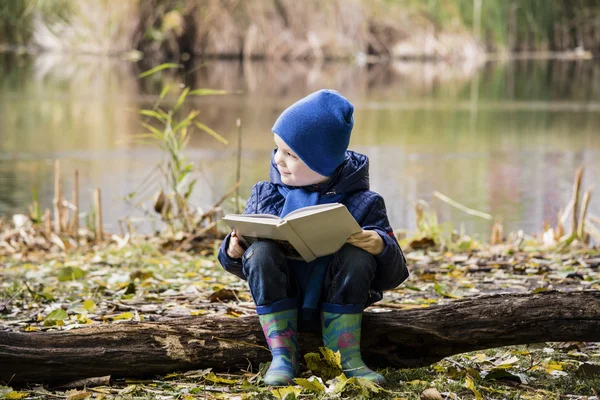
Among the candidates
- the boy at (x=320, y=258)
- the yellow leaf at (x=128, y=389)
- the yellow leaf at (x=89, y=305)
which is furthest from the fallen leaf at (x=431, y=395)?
the yellow leaf at (x=89, y=305)

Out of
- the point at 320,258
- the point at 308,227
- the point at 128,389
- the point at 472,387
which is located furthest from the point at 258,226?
the point at 472,387

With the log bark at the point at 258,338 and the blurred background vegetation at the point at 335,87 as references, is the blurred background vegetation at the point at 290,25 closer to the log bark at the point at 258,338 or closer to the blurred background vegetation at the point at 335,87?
the blurred background vegetation at the point at 335,87

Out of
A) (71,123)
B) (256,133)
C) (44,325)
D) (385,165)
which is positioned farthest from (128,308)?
(71,123)

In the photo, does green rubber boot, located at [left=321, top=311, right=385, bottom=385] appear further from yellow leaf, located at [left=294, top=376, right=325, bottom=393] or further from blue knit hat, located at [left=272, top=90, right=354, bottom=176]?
blue knit hat, located at [left=272, top=90, right=354, bottom=176]

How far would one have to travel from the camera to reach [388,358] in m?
2.52

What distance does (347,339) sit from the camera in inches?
95.6

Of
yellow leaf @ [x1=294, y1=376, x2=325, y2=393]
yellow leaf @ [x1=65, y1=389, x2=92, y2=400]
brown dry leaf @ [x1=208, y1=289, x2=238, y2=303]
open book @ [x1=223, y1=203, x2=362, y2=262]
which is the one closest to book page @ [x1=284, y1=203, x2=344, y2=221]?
open book @ [x1=223, y1=203, x2=362, y2=262]

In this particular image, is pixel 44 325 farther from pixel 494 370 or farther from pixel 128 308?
pixel 494 370

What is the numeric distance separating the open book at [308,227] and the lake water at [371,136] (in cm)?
263

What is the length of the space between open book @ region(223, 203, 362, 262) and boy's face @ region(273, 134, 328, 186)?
20 cm

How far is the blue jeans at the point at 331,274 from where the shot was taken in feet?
7.93

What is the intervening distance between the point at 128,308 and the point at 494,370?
1330 millimetres

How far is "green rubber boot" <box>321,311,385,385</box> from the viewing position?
242 cm

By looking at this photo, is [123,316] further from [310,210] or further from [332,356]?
[310,210]
